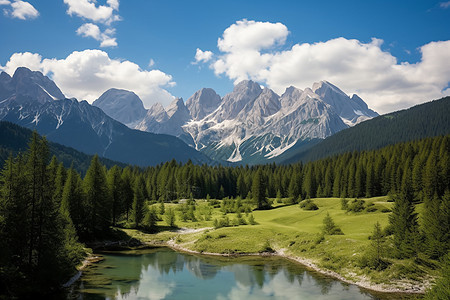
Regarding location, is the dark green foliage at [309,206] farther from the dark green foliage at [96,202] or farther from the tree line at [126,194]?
the dark green foliage at [96,202]

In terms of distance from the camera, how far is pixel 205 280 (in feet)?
153

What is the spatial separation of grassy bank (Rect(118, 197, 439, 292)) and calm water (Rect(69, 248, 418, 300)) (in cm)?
369

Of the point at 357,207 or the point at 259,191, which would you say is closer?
the point at 357,207

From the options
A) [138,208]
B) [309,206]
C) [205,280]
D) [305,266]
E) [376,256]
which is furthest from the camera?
[309,206]

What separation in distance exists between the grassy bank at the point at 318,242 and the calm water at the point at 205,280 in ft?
12.1

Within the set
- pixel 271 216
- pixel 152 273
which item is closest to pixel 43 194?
pixel 152 273

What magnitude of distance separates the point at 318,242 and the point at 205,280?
2618 centimetres

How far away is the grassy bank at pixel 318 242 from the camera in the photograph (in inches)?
1735

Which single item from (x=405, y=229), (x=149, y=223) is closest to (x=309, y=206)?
(x=149, y=223)

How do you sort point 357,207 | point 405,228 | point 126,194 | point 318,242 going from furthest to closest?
point 126,194, point 357,207, point 318,242, point 405,228

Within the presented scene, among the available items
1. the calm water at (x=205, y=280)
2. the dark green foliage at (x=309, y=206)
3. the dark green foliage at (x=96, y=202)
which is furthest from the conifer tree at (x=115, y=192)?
the dark green foliage at (x=309, y=206)

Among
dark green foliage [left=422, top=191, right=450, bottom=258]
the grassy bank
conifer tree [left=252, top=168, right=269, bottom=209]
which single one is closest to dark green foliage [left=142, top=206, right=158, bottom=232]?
the grassy bank

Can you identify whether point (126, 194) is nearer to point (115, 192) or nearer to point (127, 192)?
point (127, 192)

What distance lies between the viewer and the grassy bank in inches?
1735
